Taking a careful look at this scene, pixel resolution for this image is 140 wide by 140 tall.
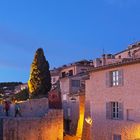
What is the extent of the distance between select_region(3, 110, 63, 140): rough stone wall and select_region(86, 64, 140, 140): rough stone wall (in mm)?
5204

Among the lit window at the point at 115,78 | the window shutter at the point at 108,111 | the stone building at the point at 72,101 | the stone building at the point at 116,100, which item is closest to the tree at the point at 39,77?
the stone building at the point at 72,101

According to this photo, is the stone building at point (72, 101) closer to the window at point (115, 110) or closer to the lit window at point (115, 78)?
the lit window at point (115, 78)

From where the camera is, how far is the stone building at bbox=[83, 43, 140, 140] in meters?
33.2

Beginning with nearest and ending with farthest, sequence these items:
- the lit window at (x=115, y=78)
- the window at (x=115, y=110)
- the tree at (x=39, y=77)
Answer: the lit window at (x=115, y=78) < the window at (x=115, y=110) < the tree at (x=39, y=77)

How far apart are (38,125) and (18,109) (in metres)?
4.10

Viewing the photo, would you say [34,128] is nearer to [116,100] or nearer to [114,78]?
[116,100]

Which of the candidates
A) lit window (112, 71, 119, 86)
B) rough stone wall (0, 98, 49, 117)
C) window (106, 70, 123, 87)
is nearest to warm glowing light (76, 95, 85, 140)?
rough stone wall (0, 98, 49, 117)

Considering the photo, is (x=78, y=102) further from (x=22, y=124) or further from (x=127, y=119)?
(x=127, y=119)

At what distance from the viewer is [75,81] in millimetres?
60719

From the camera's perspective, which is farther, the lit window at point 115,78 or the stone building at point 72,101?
the stone building at point 72,101

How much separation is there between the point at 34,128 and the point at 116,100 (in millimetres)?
9620

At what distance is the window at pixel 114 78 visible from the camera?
3469 centimetres

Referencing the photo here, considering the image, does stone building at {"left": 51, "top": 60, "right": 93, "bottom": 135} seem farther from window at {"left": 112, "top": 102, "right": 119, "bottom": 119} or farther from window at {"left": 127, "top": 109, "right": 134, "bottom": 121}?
window at {"left": 127, "top": 109, "right": 134, "bottom": 121}

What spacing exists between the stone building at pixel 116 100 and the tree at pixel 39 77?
13.1 metres
